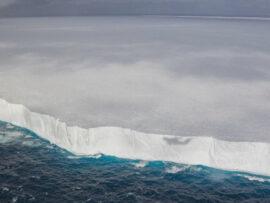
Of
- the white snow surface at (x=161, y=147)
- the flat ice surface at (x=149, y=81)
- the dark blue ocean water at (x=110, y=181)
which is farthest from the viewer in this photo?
the flat ice surface at (x=149, y=81)

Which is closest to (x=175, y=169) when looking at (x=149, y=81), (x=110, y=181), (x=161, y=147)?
(x=161, y=147)

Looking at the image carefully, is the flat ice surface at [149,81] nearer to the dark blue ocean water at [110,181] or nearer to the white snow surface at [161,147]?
the white snow surface at [161,147]

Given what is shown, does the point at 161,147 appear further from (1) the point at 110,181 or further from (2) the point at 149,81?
(2) the point at 149,81

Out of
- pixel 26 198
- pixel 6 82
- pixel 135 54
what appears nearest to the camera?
pixel 26 198

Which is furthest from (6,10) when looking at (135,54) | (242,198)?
(242,198)

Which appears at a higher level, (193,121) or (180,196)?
(193,121)

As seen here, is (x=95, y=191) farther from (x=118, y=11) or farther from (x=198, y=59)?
(x=118, y=11)

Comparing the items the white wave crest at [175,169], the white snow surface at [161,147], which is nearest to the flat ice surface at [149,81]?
the white snow surface at [161,147]
